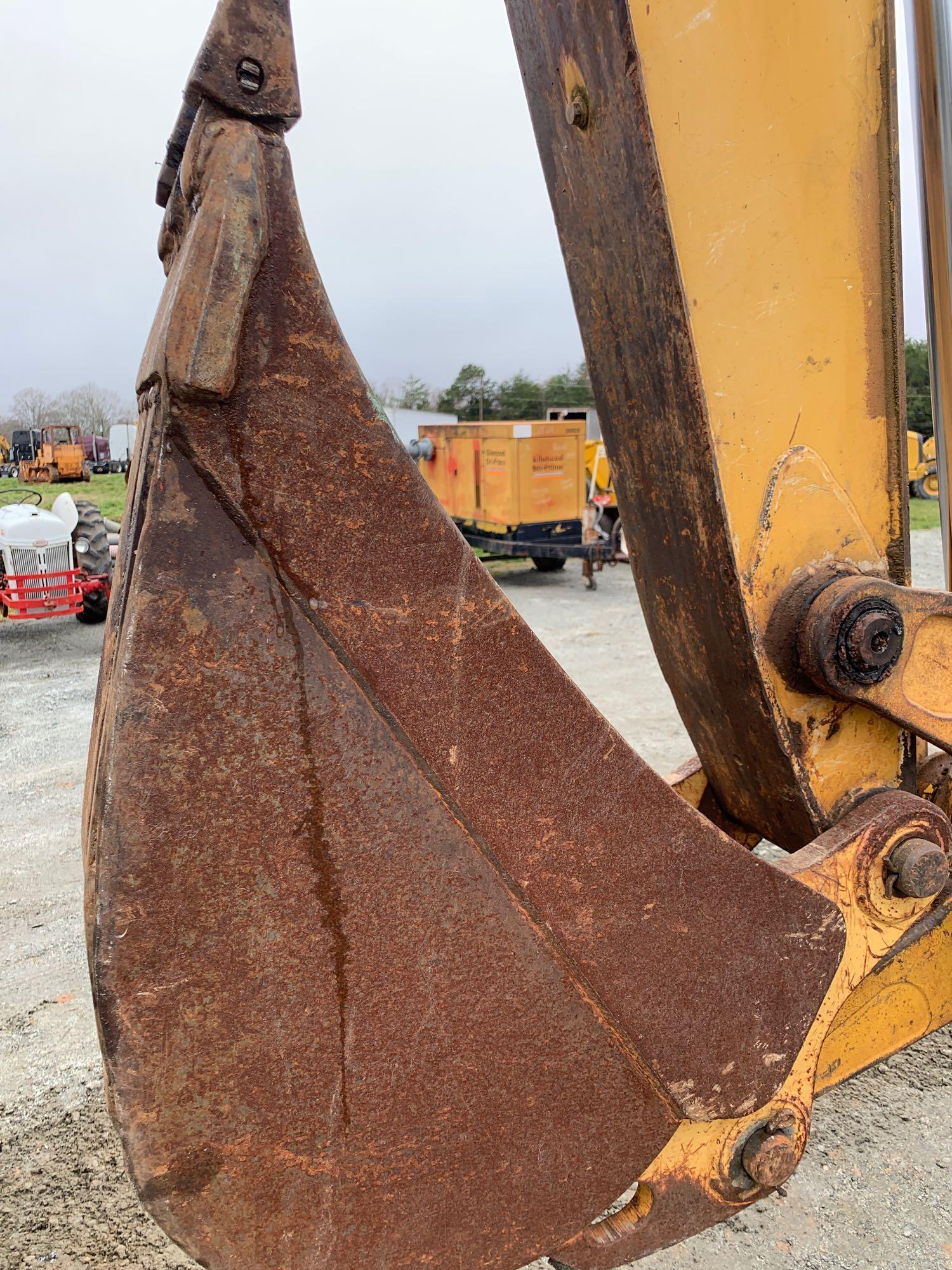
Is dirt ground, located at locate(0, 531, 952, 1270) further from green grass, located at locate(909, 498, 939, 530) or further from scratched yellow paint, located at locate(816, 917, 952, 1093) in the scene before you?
green grass, located at locate(909, 498, 939, 530)

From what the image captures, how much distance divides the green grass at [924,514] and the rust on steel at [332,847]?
1517cm

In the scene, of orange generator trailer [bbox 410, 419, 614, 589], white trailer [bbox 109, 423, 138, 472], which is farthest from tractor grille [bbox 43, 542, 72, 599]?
white trailer [bbox 109, 423, 138, 472]

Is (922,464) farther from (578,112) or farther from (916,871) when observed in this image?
(578,112)

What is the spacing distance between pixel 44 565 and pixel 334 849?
7.70m

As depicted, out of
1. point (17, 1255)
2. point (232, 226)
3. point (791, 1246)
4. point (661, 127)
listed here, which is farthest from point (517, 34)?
point (17, 1255)

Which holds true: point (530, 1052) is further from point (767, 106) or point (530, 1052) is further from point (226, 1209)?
point (767, 106)

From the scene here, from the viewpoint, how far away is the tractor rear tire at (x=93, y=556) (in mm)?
8172

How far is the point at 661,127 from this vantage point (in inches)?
46.5

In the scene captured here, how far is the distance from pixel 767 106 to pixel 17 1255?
8.39ft

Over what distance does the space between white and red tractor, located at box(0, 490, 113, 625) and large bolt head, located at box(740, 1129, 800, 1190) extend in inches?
279

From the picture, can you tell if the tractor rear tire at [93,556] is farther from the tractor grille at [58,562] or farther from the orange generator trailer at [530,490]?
the orange generator trailer at [530,490]

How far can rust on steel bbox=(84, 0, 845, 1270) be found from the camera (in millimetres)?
884

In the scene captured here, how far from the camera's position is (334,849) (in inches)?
37.9

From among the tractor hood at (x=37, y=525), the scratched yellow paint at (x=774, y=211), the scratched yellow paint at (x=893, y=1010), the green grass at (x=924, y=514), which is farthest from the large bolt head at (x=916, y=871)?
the green grass at (x=924, y=514)
